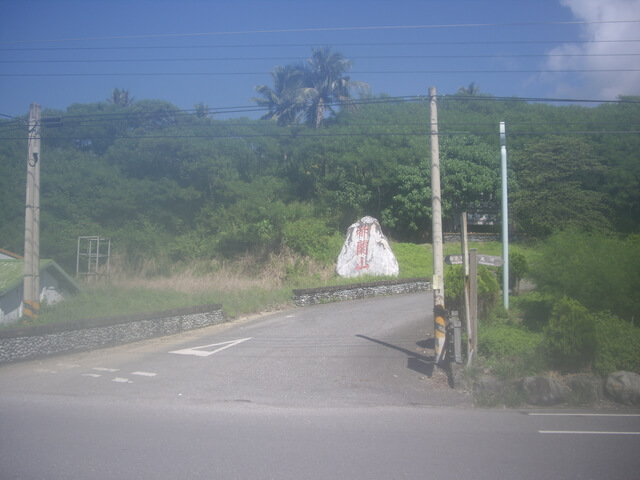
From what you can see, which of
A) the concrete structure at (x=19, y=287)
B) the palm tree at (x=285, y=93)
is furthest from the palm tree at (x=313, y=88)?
the concrete structure at (x=19, y=287)

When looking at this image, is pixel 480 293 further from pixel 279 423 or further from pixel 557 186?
pixel 557 186

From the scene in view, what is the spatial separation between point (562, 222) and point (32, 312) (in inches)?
1226

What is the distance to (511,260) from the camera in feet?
68.9

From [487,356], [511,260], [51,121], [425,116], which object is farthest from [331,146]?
[487,356]

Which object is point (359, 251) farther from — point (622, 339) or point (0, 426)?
point (0, 426)

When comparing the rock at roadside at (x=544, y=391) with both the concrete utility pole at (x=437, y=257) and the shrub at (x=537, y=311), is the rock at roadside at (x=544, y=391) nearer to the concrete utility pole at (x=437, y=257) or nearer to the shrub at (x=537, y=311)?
the concrete utility pole at (x=437, y=257)

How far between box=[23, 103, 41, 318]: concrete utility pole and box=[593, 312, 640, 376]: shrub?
13515 mm

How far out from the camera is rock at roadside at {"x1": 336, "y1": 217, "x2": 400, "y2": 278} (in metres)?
28.6

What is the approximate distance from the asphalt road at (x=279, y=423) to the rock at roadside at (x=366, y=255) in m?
14.2

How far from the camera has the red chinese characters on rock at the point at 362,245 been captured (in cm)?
2869

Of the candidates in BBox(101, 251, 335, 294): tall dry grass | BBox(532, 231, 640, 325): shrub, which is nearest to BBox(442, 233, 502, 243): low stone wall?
BBox(101, 251, 335, 294): tall dry grass

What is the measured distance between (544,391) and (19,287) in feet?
52.5

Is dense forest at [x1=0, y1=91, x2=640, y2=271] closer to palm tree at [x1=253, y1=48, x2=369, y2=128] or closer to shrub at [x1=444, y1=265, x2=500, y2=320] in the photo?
palm tree at [x1=253, y1=48, x2=369, y2=128]

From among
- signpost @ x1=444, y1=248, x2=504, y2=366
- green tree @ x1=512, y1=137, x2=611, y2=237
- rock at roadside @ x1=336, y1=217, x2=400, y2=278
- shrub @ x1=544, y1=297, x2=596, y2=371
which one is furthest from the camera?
green tree @ x1=512, y1=137, x2=611, y2=237
